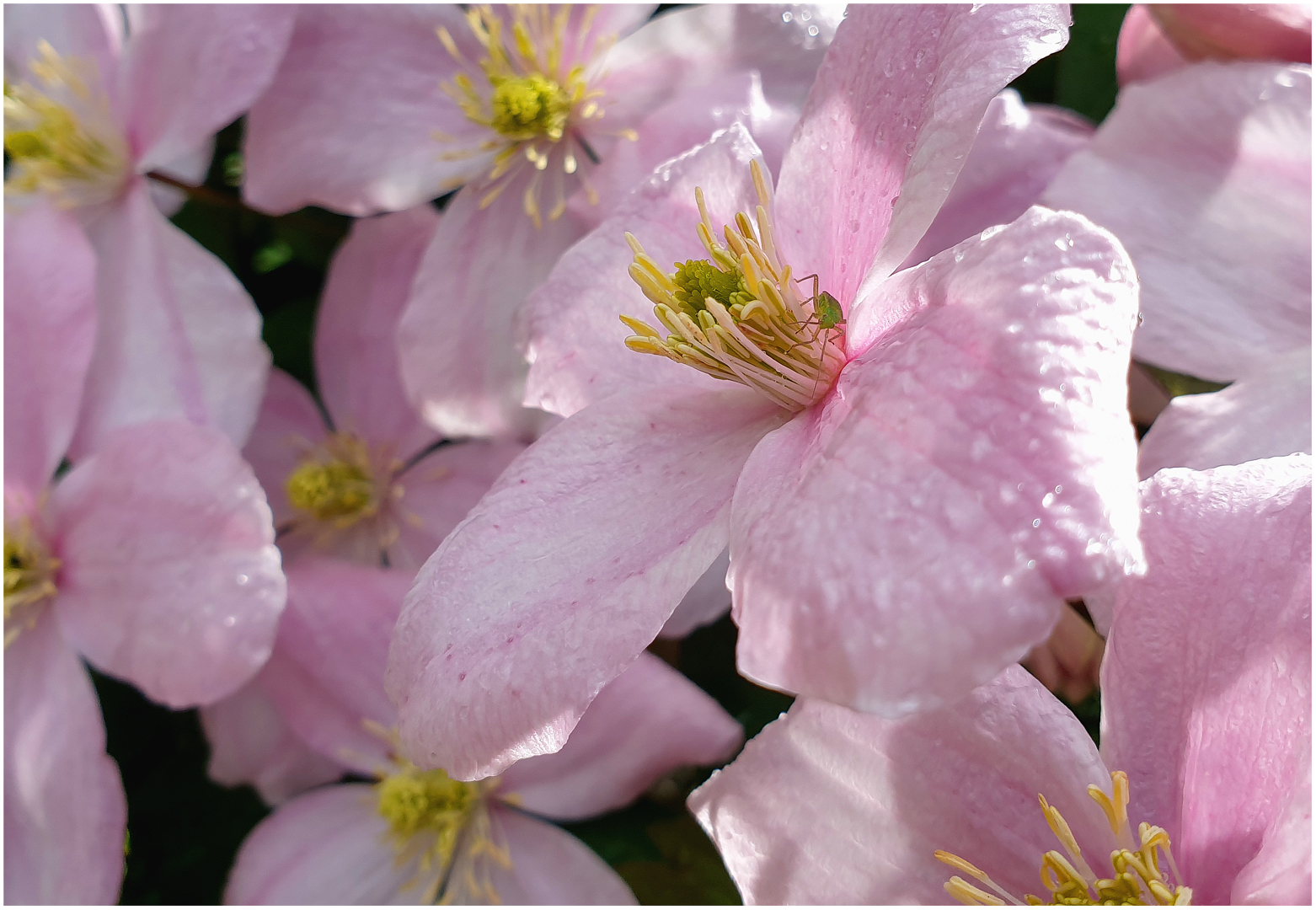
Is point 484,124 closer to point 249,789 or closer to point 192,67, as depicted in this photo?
point 192,67

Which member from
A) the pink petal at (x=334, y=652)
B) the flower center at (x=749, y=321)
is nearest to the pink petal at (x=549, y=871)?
the pink petal at (x=334, y=652)

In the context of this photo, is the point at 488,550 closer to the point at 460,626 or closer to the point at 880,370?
the point at 460,626

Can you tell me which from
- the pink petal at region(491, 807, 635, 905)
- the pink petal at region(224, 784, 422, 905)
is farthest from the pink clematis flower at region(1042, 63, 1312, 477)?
the pink petal at region(224, 784, 422, 905)

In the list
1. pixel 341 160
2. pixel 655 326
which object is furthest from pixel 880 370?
pixel 341 160

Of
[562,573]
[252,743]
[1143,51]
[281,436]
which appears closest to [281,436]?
[281,436]

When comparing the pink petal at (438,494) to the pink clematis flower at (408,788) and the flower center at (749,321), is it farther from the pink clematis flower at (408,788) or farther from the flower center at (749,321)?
the flower center at (749,321)

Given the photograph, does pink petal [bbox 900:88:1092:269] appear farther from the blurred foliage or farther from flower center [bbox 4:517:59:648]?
flower center [bbox 4:517:59:648]
